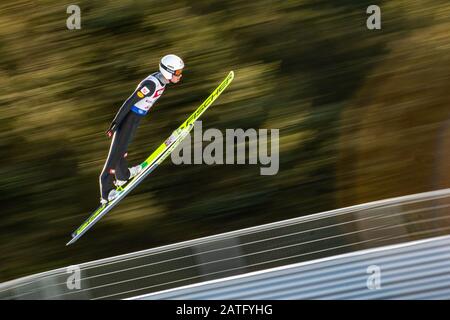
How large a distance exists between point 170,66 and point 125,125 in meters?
0.50

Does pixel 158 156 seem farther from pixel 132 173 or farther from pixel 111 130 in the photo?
pixel 111 130

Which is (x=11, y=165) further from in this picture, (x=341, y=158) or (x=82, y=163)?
(x=341, y=158)

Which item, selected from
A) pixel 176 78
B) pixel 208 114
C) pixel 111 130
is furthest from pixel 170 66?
pixel 111 130

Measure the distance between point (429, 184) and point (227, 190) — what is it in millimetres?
1373

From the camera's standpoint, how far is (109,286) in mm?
4367

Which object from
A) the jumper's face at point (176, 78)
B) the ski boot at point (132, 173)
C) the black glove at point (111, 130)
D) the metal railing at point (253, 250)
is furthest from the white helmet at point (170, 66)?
the metal railing at point (253, 250)

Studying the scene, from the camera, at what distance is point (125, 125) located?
4621mm

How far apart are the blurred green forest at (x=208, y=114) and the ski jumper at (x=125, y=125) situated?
6 centimetres

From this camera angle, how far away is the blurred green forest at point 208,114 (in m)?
4.66

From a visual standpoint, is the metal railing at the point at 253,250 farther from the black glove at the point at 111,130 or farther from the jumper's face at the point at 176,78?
the jumper's face at the point at 176,78

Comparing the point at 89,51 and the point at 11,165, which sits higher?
the point at 89,51

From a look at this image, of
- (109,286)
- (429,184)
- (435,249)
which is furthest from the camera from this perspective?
(429,184)

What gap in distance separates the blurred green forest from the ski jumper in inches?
2.2
